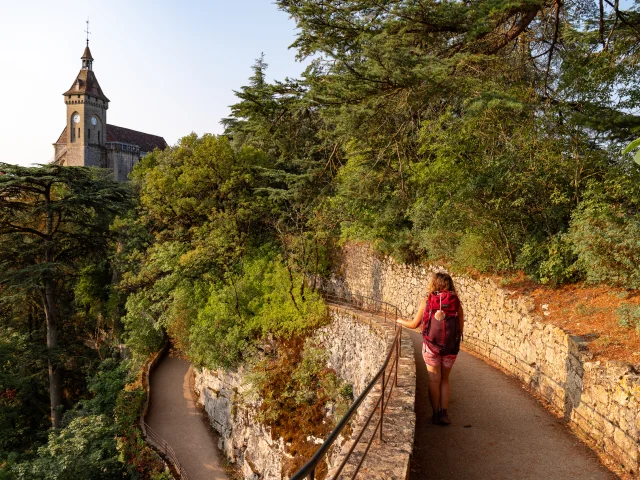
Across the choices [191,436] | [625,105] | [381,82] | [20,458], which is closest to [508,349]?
[625,105]

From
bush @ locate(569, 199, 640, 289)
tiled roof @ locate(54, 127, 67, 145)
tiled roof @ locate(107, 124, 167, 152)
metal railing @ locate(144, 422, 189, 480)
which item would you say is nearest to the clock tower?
tiled roof @ locate(54, 127, 67, 145)

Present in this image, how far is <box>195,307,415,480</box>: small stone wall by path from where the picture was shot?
5.62m

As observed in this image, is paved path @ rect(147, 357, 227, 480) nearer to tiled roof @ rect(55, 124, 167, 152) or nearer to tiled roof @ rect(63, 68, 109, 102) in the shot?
tiled roof @ rect(55, 124, 167, 152)

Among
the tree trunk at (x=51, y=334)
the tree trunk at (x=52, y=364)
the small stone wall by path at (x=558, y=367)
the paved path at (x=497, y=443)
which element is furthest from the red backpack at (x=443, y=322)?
the tree trunk at (x=52, y=364)

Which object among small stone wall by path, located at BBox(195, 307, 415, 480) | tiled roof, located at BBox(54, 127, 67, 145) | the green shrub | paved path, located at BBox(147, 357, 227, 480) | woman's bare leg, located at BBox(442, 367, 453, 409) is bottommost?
paved path, located at BBox(147, 357, 227, 480)

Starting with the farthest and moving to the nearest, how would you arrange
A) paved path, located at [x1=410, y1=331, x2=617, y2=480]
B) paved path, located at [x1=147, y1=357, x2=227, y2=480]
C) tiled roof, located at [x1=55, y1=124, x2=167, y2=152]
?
1. tiled roof, located at [x1=55, y1=124, x2=167, y2=152]
2. paved path, located at [x1=147, y1=357, x2=227, y2=480]
3. paved path, located at [x1=410, y1=331, x2=617, y2=480]

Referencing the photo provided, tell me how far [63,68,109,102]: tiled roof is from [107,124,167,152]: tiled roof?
17.2 feet

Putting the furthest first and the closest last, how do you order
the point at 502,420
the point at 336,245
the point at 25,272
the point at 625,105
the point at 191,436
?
1. the point at 336,245
2. the point at 25,272
3. the point at 191,436
4. the point at 625,105
5. the point at 502,420

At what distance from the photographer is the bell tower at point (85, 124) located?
6294 centimetres

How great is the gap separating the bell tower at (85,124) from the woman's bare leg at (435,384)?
68659mm

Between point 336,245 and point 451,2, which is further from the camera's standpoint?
point 336,245

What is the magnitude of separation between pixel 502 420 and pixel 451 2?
8880mm

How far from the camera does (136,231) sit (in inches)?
904

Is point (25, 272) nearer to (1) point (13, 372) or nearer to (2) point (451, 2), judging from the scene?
(1) point (13, 372)
